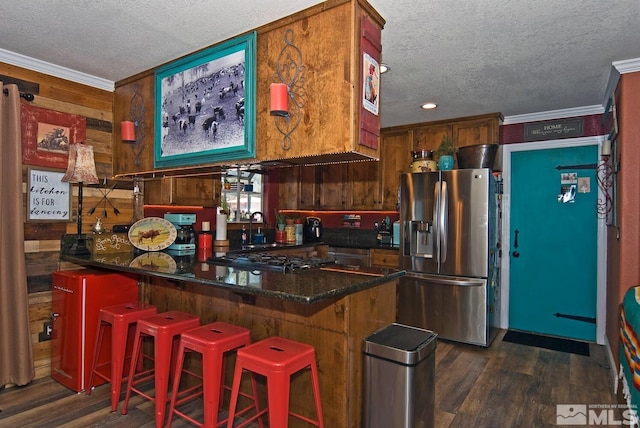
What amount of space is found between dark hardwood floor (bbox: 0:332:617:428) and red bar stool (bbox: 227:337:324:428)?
2.78 ft

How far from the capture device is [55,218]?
3.04m

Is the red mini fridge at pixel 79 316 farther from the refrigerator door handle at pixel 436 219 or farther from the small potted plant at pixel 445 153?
the small potted plant at pixel 445 153

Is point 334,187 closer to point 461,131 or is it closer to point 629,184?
point 461,131

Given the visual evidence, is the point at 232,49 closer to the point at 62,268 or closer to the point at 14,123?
the point at 14,123

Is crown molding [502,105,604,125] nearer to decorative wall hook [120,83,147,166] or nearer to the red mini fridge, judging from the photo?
decorative wall hook [120,83,147,166]

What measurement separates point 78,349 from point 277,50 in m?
2.48

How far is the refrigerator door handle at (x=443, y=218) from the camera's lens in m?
3.88

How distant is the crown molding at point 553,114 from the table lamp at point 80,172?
4.21 m

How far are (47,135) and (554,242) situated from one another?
4.93 meters

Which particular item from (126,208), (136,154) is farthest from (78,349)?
(136,154)

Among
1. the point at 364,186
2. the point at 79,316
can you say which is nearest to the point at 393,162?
the point at 364,186

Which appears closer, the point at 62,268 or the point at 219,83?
the point at 219,83

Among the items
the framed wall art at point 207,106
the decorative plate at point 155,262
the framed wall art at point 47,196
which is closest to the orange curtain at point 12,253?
the framed wall art at point 47,196

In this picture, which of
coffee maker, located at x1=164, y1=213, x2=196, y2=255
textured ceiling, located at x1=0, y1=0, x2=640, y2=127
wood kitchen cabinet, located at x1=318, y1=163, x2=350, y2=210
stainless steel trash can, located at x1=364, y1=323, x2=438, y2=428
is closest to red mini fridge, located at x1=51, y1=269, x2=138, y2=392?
coffee maker, located at x1=164, y1=213, x2=196, y2=255
